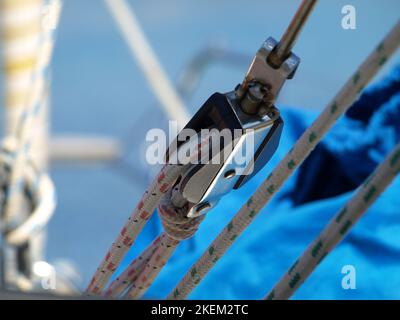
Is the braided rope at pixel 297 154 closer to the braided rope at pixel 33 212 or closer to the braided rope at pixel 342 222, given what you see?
the braided rope at pixel 342 222

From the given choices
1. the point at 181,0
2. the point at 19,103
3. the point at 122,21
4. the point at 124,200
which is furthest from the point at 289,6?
the point at 19,103

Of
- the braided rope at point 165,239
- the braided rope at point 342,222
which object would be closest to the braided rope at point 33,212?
the braided rope at point 165,239

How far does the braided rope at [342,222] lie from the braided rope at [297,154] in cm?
4

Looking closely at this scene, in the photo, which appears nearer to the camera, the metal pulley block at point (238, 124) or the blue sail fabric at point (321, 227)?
the metal pulley block at point (238, 124)

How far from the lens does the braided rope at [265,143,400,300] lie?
0.46 metres

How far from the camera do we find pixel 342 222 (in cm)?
49

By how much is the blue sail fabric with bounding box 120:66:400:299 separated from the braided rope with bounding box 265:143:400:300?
0.24m

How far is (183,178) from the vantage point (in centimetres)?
47

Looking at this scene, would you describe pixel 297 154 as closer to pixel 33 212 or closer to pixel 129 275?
pixel 129 275

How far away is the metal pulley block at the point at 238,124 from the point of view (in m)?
0.45

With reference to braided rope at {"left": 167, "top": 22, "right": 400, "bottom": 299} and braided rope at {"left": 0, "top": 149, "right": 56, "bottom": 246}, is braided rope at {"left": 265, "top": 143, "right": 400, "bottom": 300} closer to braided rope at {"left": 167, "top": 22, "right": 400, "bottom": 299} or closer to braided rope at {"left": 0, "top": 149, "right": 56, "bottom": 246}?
braided rope at {"left": 167, "top": 22, "right": 400, "bottom": 299}

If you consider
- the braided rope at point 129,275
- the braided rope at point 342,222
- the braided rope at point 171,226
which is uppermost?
the braided rope at point 129,275

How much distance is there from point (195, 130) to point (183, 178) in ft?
0.10

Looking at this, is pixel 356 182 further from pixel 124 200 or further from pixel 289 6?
pixel 289 6
